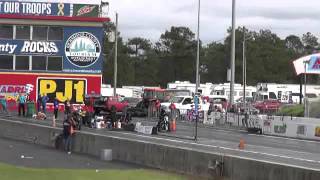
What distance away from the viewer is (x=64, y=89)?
54.5 meters

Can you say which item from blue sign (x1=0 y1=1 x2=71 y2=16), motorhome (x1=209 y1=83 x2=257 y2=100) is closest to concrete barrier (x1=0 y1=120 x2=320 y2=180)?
blue sign (x1=0 y1=1 x2=71 y2=16)

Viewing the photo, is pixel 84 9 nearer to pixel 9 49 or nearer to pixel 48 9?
pixel 48 9

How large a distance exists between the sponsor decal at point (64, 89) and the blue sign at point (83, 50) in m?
1.15

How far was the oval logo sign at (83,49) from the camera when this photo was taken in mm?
55312

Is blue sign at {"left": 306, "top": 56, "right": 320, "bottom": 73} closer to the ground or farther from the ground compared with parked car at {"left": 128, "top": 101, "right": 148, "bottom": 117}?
farther from the ground

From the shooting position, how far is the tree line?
142500 millimetres

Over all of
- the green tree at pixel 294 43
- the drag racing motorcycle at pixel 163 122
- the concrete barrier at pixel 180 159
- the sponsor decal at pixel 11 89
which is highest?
the green tree at pixel 294 43

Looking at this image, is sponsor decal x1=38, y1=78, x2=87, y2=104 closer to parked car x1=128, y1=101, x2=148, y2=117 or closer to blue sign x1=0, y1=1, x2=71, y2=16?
parked car x1=128, y1=101, x2=148, y2=117

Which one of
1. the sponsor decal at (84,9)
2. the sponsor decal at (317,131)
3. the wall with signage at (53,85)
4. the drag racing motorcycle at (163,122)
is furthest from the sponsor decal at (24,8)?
the sponsor decal at (317,131)

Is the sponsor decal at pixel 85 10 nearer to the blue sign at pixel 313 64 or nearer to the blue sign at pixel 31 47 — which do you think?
the blue sign at pixel 31 47

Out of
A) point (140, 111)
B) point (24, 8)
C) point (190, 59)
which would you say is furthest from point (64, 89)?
point (190, 59)

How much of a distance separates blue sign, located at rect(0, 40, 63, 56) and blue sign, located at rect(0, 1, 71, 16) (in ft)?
8.22

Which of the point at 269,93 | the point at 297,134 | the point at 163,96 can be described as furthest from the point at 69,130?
the point at 269,93

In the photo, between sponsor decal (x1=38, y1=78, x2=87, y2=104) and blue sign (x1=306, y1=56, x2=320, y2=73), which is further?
sponsor decal (x1=38, y1=78, x2=87, y2=104)
